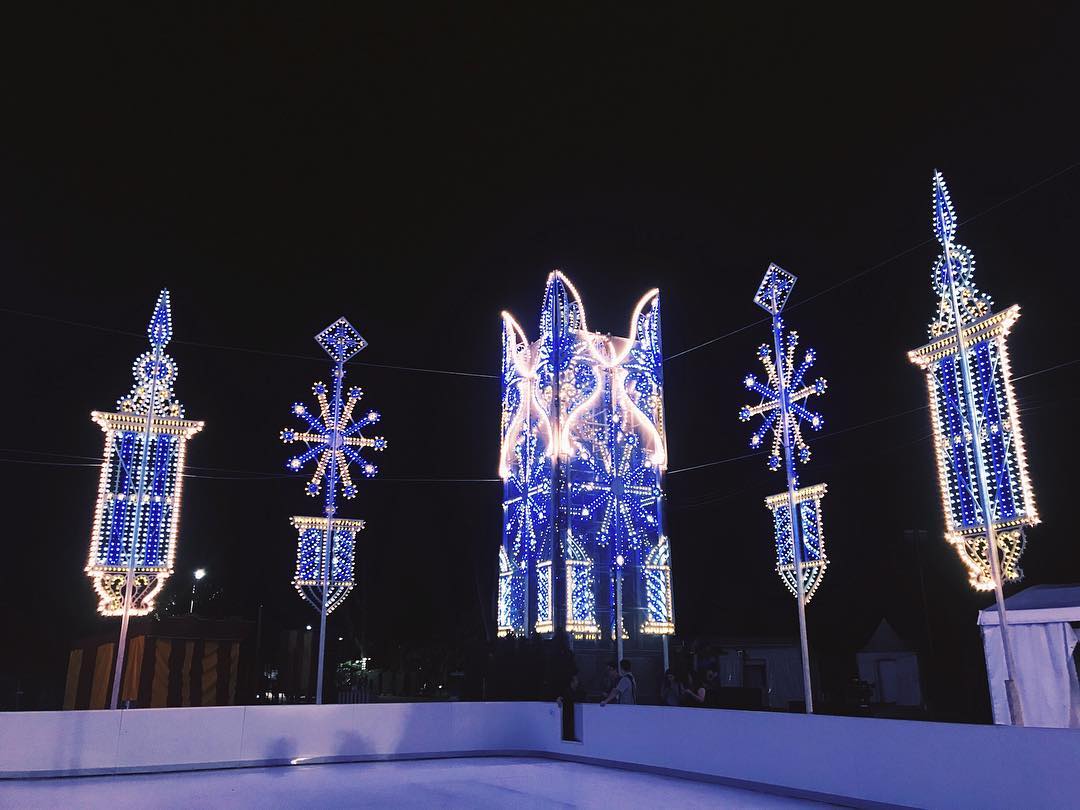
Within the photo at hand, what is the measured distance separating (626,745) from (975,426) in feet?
23.9

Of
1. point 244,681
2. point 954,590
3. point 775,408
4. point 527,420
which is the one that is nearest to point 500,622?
point 527,420

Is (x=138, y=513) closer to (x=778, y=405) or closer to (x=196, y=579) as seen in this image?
(x=778, y=405)

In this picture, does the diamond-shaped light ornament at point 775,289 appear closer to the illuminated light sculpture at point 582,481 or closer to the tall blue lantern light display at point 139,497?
the illuminated light sculpture at point 582,481

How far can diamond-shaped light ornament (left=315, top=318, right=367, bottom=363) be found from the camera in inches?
693

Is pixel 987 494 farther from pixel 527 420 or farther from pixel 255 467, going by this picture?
pixel 255 467

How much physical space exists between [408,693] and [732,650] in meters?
13.8

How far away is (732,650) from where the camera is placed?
30766 mm

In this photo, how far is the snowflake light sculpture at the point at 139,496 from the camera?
14.9 meters

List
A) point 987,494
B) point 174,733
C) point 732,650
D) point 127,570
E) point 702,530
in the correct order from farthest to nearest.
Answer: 1. point 702,530
2. point 732,650
3. point 127,570
4. point 174,733
5. point 987,494

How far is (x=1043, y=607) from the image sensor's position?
43.1 feet

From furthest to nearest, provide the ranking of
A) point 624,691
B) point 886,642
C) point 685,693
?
point 886,642 → point 624,691 → point 685,693

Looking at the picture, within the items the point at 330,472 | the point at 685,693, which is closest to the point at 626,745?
the point at 685,693

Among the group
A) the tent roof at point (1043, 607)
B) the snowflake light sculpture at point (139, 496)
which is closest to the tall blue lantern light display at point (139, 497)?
the snowflake light sculpture at point (139, 496)

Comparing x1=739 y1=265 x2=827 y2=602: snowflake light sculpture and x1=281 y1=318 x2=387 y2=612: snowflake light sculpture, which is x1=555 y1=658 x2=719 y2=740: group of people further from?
x1=281 y1=318 x2=387 y2=612: snowflake light sculpture
